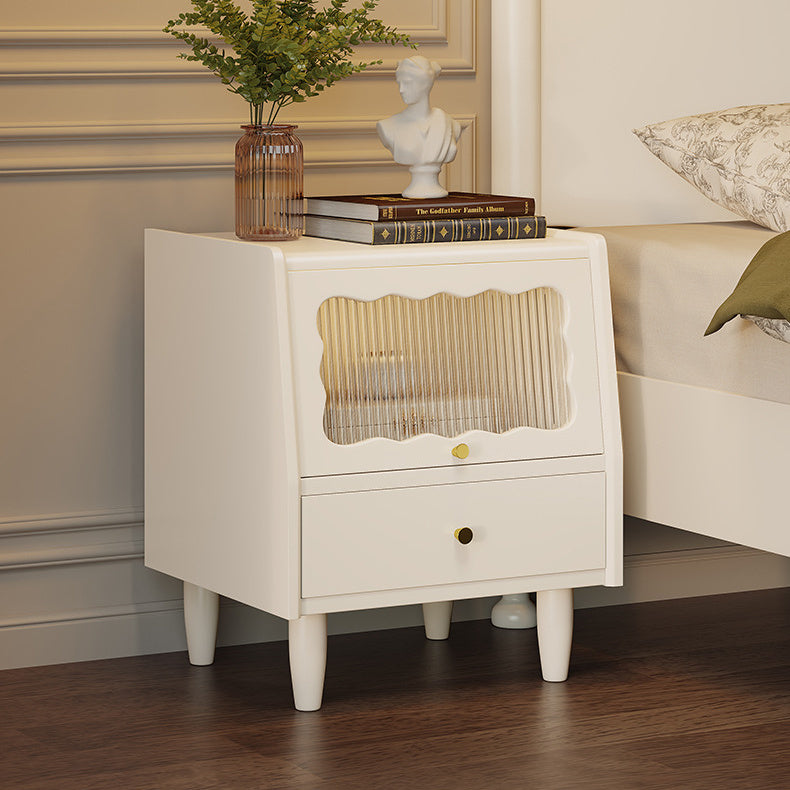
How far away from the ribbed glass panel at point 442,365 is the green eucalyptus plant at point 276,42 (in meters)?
0.31

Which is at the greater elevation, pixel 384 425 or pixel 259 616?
pixel 384 425

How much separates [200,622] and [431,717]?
375mm

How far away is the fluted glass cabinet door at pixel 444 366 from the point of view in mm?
1672

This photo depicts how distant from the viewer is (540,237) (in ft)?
6.04

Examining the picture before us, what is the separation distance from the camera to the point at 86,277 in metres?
1.96

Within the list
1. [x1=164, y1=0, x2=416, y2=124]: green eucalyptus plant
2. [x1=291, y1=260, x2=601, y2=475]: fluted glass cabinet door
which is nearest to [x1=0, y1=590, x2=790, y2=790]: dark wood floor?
[x1=291, y1=260, x2=601, y2=475]: fluted glass cabinet door

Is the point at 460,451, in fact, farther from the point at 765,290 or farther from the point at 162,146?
the point at 162,146

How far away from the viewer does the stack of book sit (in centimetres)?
175

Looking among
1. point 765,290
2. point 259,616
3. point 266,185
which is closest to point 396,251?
point 266,185

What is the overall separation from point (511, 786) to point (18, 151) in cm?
105

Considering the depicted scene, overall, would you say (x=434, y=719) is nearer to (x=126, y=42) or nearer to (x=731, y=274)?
(x=731, y=274)

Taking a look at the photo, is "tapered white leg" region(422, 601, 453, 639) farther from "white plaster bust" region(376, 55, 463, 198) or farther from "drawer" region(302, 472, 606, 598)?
"white plaster bust" region(376, 55, 463, 198)

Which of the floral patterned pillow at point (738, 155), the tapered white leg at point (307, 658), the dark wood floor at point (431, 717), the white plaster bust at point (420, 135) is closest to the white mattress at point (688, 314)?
the floral patterned pillow at point (738, 155)

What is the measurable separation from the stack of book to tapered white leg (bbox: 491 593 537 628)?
2.02 feet
